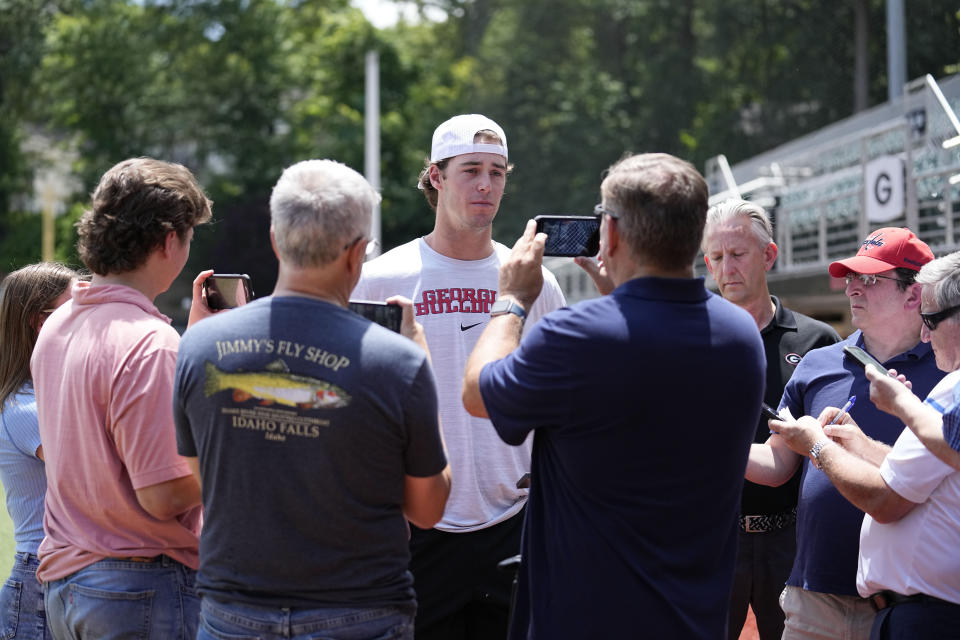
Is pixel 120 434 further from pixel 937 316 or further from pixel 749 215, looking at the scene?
pixel 749 215

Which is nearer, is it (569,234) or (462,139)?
(569,234)

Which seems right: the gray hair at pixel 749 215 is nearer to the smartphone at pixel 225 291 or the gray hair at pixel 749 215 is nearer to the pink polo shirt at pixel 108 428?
the smartphone at pixel 225 291

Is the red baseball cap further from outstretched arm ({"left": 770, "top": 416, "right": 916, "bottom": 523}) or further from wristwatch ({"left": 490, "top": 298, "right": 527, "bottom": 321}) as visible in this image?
wristwatch ({"left": 490, "top": 298, "right": 527, "bottom": 321})

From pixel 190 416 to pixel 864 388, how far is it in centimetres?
232

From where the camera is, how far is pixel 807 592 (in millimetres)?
3709

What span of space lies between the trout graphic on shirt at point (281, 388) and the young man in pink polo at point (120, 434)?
411mm

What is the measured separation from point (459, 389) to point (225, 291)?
3.04ft

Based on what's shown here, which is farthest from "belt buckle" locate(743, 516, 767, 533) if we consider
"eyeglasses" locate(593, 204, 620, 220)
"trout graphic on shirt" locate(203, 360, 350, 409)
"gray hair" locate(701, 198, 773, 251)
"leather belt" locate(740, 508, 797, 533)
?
"trout graphic on shirt" locate(203, 360, 350, 409)

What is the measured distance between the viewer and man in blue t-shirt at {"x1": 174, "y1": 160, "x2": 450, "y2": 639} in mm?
2344

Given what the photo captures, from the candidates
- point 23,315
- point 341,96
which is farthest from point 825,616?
point 341,96

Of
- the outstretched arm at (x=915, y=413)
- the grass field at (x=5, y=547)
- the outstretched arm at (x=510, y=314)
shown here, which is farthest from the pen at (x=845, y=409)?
the grass field at (x=5, y=547)

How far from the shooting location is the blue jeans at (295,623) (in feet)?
7.77

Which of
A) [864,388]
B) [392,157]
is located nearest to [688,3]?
[392,157]

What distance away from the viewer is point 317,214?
2418mm
